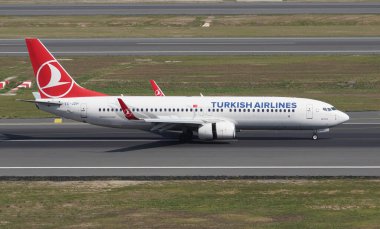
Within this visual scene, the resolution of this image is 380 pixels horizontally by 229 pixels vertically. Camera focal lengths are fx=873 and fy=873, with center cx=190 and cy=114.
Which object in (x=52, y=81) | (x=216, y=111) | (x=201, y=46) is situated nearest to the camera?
(x=216, y=111)

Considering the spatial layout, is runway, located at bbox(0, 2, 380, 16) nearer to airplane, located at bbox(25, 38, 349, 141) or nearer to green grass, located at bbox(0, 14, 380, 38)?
green grass, located at bbox(0, 14, 380, 38)

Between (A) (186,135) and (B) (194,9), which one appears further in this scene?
(B) (194,9)

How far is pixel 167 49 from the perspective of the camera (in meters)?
112

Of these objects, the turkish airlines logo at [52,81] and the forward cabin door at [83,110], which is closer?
the forward cabin door at [83,110]

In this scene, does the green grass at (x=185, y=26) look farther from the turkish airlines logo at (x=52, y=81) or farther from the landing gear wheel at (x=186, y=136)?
the landing gear wheel at (x=186, y=136)

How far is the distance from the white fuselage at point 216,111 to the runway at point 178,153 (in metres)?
1.34

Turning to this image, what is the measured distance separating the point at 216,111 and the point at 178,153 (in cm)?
579

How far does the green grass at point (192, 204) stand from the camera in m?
40.9

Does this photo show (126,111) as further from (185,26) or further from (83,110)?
(185,26)

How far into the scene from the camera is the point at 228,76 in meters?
94.9

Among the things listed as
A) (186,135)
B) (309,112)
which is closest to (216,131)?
(186,135)

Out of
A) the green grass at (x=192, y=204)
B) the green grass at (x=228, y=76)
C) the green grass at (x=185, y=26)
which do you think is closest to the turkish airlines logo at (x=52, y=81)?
the green grass at (x=228, y=76)

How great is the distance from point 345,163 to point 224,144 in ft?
34.1

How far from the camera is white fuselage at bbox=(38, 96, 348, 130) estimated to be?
63562 mm
